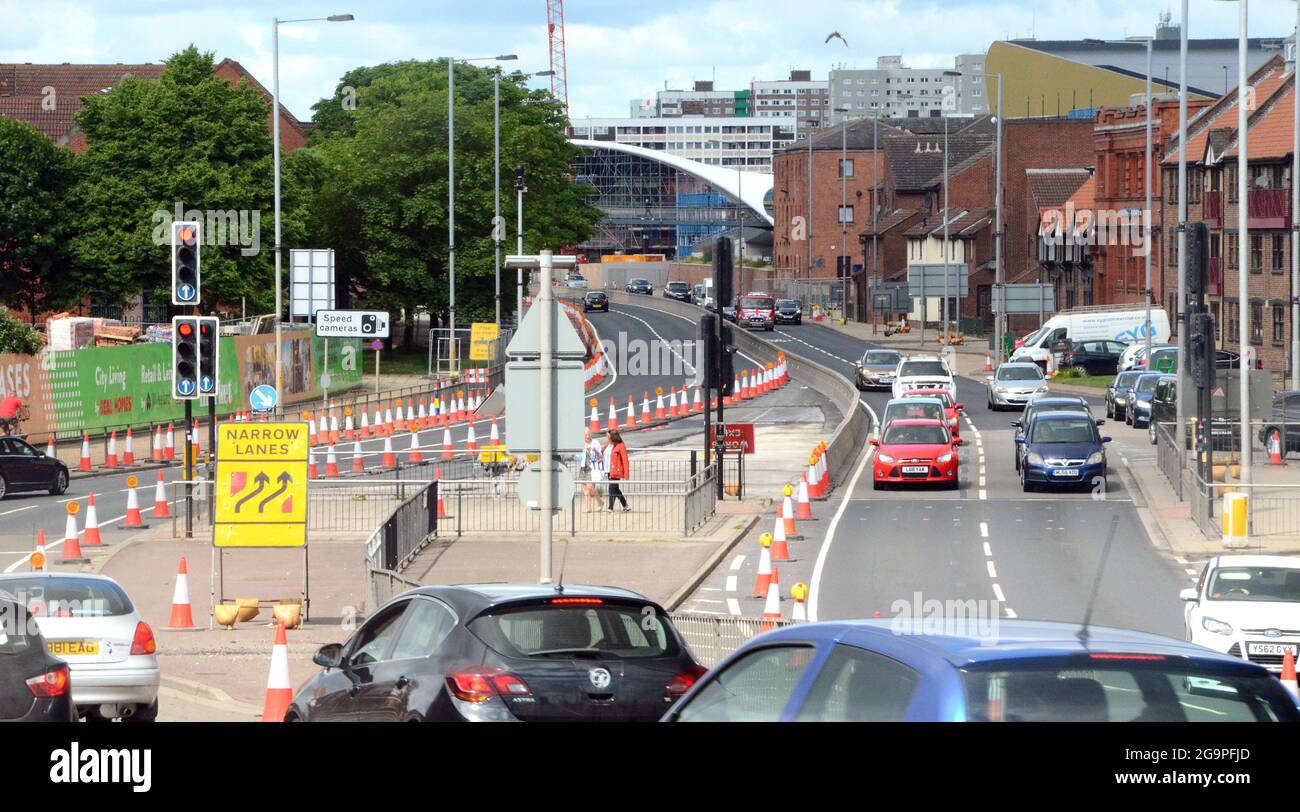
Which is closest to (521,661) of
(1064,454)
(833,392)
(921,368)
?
(1064,454)

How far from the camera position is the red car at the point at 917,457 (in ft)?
118

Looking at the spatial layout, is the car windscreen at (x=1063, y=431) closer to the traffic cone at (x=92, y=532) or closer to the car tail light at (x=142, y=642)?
the traffic cone at (x=92, y=532)

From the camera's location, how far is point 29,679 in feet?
36.1

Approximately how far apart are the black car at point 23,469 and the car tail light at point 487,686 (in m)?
28.6

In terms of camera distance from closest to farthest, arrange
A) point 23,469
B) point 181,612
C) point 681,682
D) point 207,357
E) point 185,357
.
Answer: point 681,682, point 181,612, point 185,357, point 207,357, point 23,469

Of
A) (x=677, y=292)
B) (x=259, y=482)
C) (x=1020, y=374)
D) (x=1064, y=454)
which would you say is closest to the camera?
(x=259, y=482)

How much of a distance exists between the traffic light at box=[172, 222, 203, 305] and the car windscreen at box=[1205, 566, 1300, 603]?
15.1 m

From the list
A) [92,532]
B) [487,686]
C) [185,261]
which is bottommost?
[92,532]

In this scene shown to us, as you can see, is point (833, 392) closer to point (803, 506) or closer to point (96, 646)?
point (803, 506)

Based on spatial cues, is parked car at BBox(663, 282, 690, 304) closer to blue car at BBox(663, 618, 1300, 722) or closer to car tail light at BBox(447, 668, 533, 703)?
car tail light at BBox(447, 668, 533, 703)

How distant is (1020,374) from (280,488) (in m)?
38.3

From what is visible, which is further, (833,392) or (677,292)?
(677,292)

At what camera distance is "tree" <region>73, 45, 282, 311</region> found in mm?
64125
